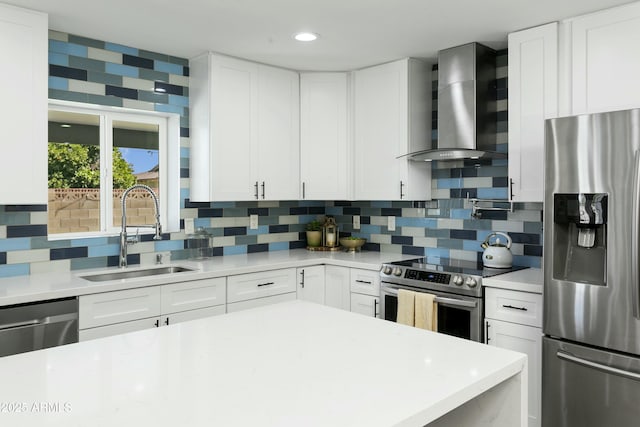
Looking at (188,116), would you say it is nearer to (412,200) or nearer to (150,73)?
(150,73)

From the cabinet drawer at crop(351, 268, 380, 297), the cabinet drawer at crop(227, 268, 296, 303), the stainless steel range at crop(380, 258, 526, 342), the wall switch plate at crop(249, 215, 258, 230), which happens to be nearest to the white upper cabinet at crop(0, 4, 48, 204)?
the cabinet drawer at crop(227, 268, 296, 303)

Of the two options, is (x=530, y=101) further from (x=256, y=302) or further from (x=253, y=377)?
(x=253, y=377)

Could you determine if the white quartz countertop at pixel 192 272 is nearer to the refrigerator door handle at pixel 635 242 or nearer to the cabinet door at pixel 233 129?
the cabinet door at pixel 233 129

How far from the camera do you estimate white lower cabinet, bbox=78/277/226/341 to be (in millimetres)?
2645

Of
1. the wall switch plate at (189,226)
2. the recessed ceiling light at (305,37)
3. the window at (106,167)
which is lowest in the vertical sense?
the wall switch plate at (189,226)

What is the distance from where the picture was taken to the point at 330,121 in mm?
4051

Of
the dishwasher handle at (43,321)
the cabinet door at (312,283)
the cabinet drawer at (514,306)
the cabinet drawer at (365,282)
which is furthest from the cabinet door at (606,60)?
the dishwasher handle at (43,321)

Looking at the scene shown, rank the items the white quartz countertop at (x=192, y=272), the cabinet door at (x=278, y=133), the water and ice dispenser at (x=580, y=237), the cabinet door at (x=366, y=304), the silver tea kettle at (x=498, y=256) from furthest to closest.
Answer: the cabinet door at (x=278, y=133) < the cabinet door at (x=366, y=304) < the silver tea kettle at (x=498, y=256) < the white quartz countertop at (x=192, y=272) < the water and ice dispenser at (x=580, y=237)

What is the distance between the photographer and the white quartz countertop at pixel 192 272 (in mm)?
2509

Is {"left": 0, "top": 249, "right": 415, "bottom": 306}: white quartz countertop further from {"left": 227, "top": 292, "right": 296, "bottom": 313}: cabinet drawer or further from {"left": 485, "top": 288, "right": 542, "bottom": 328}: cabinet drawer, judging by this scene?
{"left": 485, "top": 288, "right": 542, "bottom": 328}: cabinet drawer

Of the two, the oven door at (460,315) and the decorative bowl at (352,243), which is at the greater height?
the decorative bowl at (352,243)

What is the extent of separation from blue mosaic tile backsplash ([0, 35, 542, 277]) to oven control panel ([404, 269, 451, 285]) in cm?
63

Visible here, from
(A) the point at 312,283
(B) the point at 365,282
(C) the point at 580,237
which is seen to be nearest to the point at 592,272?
(C) the point at 580,237

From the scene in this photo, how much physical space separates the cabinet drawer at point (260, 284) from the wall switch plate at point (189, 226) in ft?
2.28
